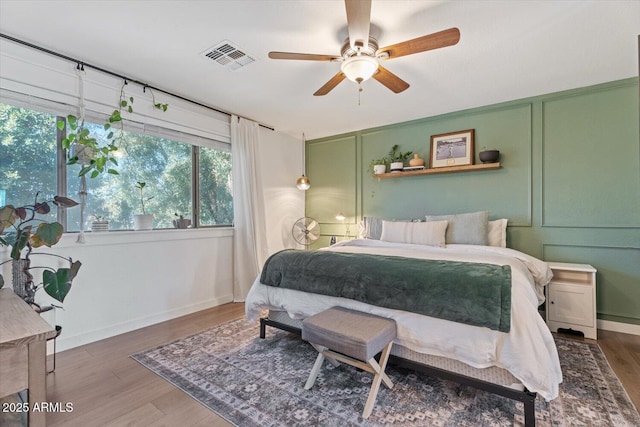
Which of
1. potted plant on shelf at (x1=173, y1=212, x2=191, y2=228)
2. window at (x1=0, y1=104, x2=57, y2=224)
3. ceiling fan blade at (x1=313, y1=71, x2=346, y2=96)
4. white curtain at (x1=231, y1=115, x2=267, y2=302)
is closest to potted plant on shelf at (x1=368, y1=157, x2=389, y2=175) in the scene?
white curtain at (x1=231, y1=115, x2=267, y2=302)

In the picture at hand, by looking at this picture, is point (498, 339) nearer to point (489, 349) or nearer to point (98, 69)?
point (489, 349)

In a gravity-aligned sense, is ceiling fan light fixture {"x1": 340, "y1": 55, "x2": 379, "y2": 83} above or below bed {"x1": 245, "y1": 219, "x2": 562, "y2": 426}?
above

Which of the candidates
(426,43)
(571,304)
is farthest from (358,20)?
(571,304)

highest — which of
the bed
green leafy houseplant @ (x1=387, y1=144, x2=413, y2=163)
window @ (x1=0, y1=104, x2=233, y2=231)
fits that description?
green leafy houseplant @ (x1=387, y1=144, x2=413, y2=163)

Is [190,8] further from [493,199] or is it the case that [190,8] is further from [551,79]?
[493,199]

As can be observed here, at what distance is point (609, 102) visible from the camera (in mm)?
2908

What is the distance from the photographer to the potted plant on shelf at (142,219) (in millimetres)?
2973

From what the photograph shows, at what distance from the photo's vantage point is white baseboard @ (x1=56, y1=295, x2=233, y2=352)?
96.7 inches

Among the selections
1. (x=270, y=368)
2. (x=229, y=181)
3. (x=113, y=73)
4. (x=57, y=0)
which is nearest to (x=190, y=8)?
(x=57, y=0)

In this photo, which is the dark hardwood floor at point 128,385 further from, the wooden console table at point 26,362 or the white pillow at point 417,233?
the white pillow at point 417,233

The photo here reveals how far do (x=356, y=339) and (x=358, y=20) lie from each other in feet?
5.79

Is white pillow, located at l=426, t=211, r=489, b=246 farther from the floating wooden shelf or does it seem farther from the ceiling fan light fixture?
the ceiling fan light fixture

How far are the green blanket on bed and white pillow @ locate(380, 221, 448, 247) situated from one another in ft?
3.70

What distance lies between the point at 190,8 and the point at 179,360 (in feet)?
8.03
